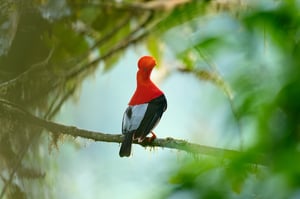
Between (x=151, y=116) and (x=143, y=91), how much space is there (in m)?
0.04

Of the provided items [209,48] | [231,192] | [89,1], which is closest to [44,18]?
[89,1]

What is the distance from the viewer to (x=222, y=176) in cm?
59

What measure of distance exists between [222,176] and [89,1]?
1.19 meters

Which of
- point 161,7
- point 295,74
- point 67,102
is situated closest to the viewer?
point 295,74

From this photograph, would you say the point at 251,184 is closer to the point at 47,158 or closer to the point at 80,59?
the point at 47,158

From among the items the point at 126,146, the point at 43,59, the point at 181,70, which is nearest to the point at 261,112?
the point at 126,146

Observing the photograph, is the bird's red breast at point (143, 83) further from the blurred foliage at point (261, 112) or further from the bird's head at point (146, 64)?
the blurred foliage at point (261, 112)

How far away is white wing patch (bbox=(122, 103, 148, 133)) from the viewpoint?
86cm

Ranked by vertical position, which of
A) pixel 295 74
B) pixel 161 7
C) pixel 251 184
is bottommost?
pixel 251 184

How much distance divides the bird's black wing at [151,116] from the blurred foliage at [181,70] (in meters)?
0.09

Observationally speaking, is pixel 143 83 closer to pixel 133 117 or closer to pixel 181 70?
pixel 133 117

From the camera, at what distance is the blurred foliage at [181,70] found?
22.1 inches

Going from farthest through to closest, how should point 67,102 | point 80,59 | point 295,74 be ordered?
point 80,59, point 67,102, point 295,74

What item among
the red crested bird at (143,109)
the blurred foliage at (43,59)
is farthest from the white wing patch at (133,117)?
the blurred foliage at (43,59)
